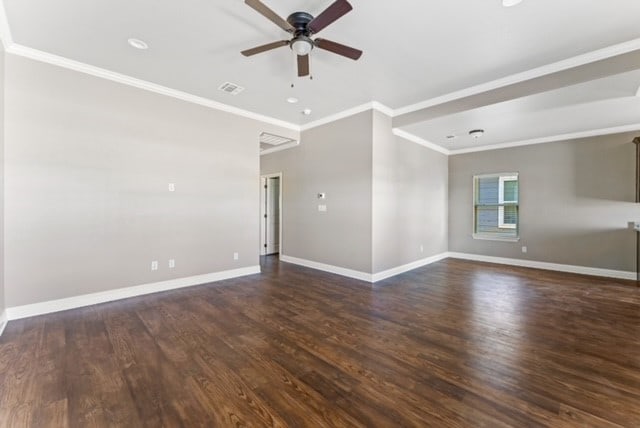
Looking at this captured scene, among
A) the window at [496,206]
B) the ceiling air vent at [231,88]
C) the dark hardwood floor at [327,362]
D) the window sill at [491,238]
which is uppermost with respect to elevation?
the ceiling air vent at [231,88]

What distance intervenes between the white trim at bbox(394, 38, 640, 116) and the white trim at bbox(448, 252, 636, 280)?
4176mm

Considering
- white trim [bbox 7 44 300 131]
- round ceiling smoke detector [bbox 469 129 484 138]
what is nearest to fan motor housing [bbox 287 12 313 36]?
white trim [bbox 7 44 300 131]

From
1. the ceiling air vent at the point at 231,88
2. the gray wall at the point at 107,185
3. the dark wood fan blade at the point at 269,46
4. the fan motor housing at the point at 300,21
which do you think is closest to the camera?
the fan motor housing at the point at 300,21

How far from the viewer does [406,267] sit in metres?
5.55

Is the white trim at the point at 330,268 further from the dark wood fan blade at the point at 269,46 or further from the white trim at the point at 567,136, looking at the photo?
the white trim at the point at 567,136

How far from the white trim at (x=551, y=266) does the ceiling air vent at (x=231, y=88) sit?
6.34 meters

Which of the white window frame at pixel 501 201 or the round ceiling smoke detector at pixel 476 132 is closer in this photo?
the round ceiling smoke detector at pixel 476 132

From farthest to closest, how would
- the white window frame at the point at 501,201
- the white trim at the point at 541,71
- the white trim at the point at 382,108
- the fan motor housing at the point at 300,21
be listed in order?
1. the white window frame at the point at 501,201
2. the white trim at the point at 382,108
3. the white trim at the point at 541,71
4. the fan motor housing at the point at 300,21

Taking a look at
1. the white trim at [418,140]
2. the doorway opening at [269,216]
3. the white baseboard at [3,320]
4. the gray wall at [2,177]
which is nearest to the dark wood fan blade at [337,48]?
the white trim at [418,140]

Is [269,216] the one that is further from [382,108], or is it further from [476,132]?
[476,132]

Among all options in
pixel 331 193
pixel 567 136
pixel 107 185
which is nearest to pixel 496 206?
pixel 567 136

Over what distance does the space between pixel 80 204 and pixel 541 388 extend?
500cm

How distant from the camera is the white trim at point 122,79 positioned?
10.2ft

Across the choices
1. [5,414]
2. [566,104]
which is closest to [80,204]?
[5,414]
